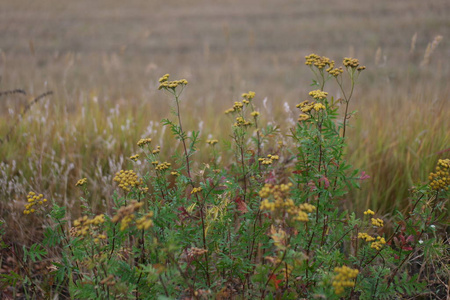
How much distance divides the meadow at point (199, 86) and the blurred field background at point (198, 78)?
0.03 m

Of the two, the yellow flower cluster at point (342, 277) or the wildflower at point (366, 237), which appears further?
the wildflower at point (366, 237)

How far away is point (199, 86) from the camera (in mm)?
9391

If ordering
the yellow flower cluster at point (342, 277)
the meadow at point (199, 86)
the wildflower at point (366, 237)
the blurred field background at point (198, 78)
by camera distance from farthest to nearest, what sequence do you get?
the blurred field background at point (198, 78) → the meadow at point (199, 86) → the wildflower at point (366, 237) → the yellow flower cluster at point (342, 277)

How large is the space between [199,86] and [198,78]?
104 cm

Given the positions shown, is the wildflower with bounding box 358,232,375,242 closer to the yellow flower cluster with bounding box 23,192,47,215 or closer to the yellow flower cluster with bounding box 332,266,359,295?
the yellow flower cluster with bounding box 332,266,359,295

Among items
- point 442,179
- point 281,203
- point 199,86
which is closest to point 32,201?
point 281,203

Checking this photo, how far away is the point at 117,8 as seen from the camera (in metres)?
24.2

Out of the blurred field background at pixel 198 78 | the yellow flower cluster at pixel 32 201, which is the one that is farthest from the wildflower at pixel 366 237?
the yellow flower cluster at pixel 32 201

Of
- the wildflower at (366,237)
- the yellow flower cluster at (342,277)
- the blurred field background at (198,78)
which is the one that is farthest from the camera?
the blurred field background at (198,78)

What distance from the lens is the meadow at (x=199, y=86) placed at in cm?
262

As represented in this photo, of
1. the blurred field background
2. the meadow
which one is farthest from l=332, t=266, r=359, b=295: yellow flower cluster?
the blurred field background

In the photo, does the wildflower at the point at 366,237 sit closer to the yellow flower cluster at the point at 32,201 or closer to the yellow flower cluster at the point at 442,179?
the yellow flower cluster at the point at 442,179

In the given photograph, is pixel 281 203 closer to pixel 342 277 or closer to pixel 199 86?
pixel 342 277

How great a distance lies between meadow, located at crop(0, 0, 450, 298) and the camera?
2.62 meters
